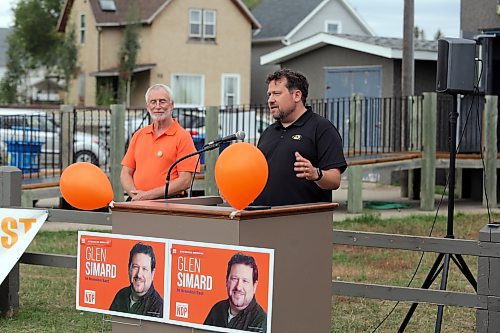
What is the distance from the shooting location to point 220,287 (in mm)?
5352

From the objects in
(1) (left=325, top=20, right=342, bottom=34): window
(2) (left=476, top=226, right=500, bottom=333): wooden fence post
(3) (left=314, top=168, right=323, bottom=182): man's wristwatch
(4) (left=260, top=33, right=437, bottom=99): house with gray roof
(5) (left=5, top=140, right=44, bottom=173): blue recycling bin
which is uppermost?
(1) (left=325, top=20, right=342, bottom=34): window

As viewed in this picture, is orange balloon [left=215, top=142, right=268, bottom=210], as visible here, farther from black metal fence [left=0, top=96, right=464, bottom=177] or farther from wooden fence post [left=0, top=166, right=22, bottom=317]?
black metal fence [left=0, top=96, right=464, bottom=177]

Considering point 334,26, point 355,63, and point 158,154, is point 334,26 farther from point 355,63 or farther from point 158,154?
point 158,154

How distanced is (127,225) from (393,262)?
7184 millimetres

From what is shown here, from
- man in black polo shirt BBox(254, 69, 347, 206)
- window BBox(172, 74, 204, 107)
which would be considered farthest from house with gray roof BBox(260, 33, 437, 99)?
man in black polo shirt BBox(254, 69, 347, 206)

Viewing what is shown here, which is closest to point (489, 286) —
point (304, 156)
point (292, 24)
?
point (304, 156)

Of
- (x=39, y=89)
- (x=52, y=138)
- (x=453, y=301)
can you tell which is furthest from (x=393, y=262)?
(x=39, y=89)

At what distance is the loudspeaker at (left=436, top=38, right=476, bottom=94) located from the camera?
25.5 ft

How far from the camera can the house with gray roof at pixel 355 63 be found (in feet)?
82.5

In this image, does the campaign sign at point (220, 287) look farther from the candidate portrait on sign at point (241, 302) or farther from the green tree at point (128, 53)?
the green tree at point (128, 53)

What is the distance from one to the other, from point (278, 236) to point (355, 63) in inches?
830

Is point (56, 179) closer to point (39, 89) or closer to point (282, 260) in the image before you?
point (282, 260)

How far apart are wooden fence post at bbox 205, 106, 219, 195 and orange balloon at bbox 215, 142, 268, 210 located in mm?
11566

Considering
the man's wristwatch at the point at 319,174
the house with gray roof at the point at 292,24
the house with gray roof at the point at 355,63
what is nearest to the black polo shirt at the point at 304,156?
the man's wristwatch at the point at 319,174
